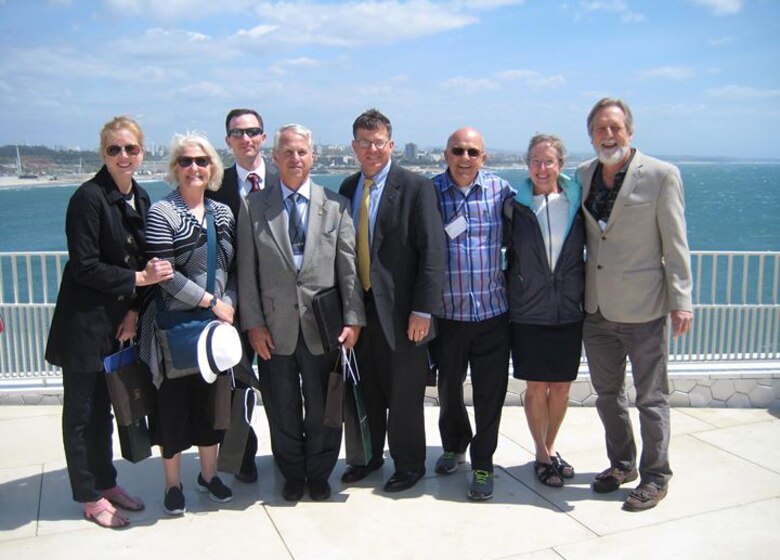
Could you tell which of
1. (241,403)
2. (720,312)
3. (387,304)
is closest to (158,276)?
(241,403)

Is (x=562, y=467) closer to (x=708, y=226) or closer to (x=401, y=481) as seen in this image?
(x=401, y=481)

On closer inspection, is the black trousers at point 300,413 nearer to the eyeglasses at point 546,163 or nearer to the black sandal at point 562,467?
the black sandal at point 562,467

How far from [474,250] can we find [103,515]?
8.00 feet

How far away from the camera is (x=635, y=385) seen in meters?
3.82

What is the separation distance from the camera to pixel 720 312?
564 centimetres

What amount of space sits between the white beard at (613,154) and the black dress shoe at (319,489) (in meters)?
2.39

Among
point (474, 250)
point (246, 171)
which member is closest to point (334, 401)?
point (474, 250)

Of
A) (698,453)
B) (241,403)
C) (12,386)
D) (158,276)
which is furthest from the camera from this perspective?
(12,386)

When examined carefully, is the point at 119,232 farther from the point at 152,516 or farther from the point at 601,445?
the point at 601,445

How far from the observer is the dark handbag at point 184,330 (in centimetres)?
341

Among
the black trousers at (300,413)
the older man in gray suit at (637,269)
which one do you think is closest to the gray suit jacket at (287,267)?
the black trousers at (300,413)

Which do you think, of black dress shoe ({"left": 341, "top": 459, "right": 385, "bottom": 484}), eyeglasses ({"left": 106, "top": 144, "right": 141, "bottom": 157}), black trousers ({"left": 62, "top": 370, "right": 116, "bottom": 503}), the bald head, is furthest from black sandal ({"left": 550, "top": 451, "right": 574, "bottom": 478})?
eyeglasses ({"left": 106, "top": 144, "right": 141, "bottom": 157})

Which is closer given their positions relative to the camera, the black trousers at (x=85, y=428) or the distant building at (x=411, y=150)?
the black trousers at (x=85, y=428)

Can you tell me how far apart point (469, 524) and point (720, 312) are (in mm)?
3296
